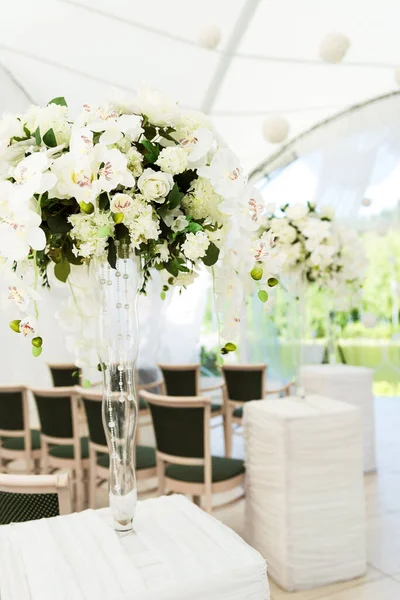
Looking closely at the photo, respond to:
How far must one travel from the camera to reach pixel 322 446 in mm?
2846

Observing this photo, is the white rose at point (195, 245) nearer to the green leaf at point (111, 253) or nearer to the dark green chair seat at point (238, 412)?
the green leaf at point (111, 253)

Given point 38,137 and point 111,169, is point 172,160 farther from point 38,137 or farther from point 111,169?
point 38,137

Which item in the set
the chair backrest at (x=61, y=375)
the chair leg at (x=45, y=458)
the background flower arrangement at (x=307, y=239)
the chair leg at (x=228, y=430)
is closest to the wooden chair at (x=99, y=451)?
the chair leg at (x=45, y=458)

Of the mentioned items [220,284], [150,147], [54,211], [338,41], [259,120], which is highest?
[259,120]

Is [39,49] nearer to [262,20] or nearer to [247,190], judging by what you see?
[262,20]

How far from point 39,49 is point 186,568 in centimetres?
505

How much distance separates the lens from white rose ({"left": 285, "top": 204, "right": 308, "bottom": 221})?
12.3 ft

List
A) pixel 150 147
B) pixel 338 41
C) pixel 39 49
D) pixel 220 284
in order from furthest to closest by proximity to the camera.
→ pixel 39 49 → pixel 338 41 → pixel 220 284 → pixel 150 147

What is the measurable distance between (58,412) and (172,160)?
290 centimetres

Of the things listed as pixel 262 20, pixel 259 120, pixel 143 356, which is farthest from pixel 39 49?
pixel 143 356

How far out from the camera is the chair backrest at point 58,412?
12.3ft

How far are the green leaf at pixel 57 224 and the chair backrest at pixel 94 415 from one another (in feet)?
7.15

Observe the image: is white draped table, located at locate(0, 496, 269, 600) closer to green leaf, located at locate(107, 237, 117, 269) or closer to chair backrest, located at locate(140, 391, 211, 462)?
green leaf, located at locate(107, 237, 117, 269)

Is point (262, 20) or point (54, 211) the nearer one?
point (54, 211)
